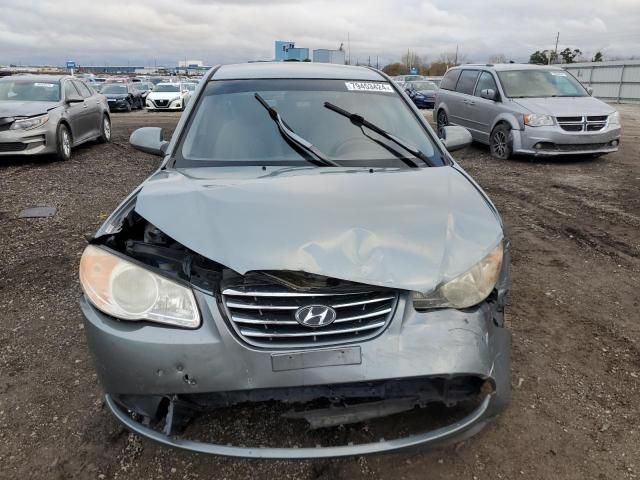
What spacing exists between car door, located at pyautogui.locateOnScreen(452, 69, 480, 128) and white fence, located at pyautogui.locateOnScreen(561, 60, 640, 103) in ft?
54.7

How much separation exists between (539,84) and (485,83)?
1.08 meters

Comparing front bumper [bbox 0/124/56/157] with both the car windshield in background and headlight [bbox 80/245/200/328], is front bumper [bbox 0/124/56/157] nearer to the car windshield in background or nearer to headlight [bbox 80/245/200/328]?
headlight [bbox 80/245/200/328]

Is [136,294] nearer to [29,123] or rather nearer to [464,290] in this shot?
[464,290]

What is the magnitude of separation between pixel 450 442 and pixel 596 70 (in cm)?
3262

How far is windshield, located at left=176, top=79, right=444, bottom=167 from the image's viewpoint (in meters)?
3.00

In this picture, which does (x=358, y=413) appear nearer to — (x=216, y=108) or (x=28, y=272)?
(x=216, y=108)

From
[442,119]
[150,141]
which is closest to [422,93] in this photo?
[442,119]

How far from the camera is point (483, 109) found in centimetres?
1034

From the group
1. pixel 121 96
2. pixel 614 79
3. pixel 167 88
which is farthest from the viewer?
pixel 614 79

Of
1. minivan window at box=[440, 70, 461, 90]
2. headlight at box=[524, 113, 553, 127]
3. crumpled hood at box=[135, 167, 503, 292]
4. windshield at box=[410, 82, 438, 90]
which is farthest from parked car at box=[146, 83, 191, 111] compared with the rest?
crumpled hood at box=[135, 167, 503, 292]

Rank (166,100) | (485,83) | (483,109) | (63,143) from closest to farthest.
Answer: (63,143), (483,109), (485,83), (166,100)

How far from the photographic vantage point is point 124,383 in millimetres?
1901

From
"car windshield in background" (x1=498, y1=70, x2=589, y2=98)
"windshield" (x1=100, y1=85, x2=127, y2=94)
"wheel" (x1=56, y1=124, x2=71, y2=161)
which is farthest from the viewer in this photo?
"windshield" (x1=100, y1=85, x2=127, y2=94)

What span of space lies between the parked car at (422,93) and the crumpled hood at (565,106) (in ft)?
50.6
